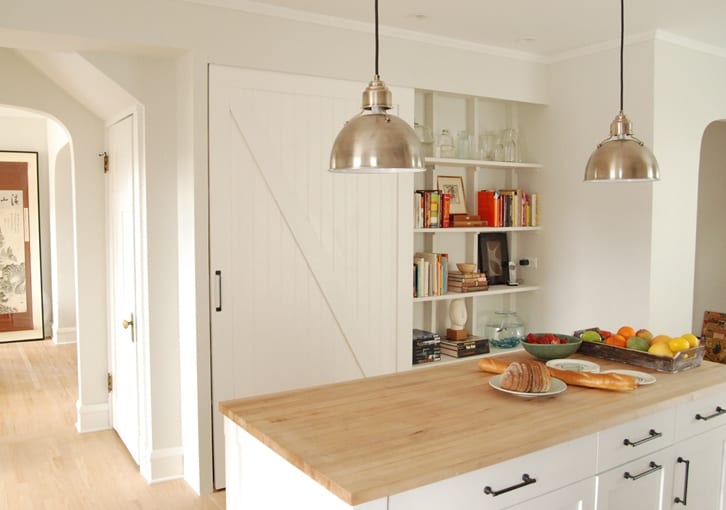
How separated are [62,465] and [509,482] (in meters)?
3.20

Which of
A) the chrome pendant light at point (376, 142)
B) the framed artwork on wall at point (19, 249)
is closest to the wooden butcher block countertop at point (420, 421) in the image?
the chrome pendant light at point (376, 142)

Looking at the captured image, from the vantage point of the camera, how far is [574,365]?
271 centimetres

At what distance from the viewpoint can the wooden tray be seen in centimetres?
270

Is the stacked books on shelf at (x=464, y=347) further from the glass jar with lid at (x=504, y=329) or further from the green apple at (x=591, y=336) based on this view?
the green apple at (x=591, y=336)

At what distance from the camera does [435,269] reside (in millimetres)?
4625

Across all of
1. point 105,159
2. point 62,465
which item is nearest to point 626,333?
point 62,465

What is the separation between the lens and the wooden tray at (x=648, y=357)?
2697 mm

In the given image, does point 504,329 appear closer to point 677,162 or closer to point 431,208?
point 431,208

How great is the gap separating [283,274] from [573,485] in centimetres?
214

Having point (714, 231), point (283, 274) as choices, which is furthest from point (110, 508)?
point (714, 231)

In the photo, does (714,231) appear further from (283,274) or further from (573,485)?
(573,485)

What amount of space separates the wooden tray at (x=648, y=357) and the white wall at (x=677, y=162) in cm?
167

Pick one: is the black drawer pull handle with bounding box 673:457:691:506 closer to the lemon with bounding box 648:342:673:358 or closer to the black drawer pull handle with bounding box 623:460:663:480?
the black drawer pull handle with bounding box 623:460:663:480

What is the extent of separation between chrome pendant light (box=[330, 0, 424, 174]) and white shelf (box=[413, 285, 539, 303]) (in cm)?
262
